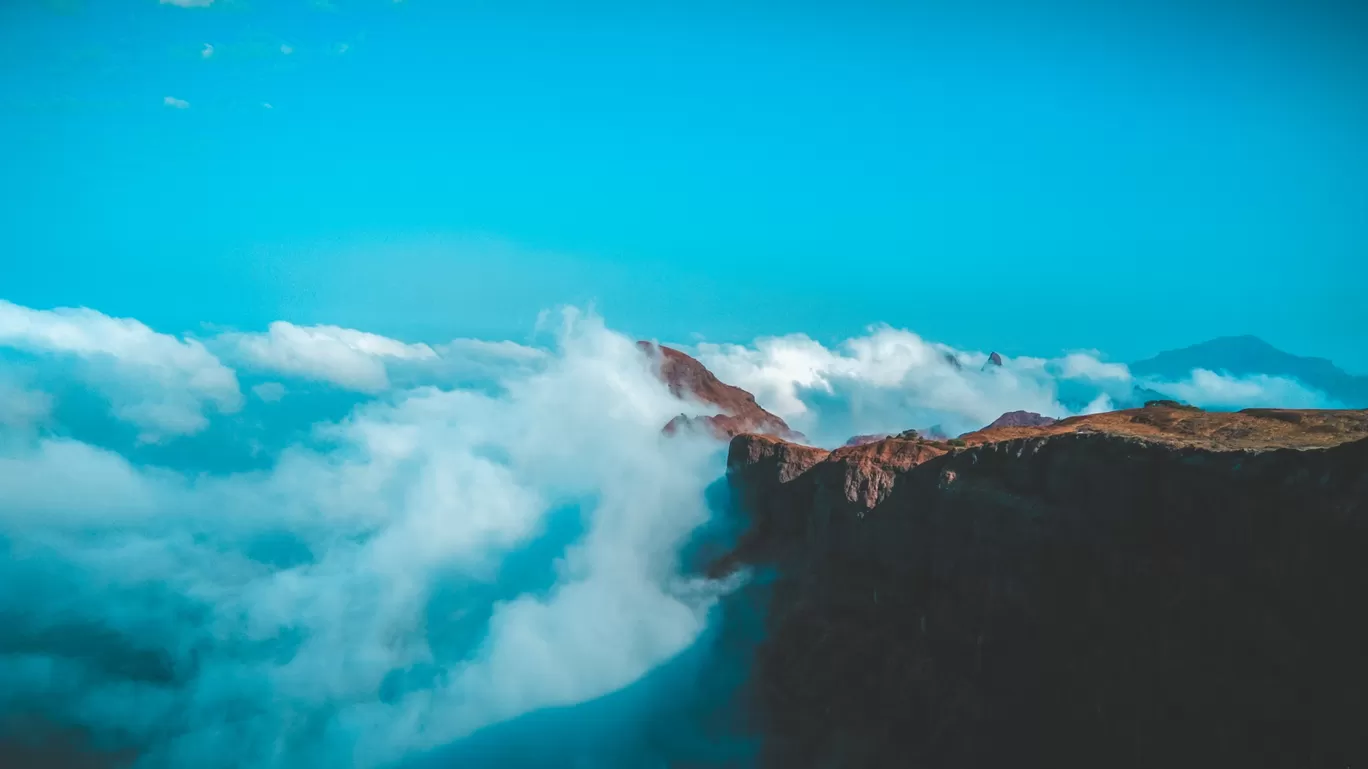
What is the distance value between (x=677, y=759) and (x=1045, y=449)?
6178 cm

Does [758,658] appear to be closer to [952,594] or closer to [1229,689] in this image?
[952,594]

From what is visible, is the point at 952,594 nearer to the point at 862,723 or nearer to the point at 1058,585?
the point at 1058,585

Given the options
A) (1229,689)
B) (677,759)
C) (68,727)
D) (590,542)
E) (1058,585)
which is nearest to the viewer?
(1229,689)

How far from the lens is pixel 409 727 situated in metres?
130

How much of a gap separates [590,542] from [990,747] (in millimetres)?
118513

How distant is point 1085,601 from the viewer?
75.8 meters

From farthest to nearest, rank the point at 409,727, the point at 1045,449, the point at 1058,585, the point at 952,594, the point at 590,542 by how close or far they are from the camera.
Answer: the point at 590,542, the point at 409,727, the point at 952,594, the point at 1045,449, the point at 1058,585

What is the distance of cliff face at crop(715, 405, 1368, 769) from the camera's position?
2320 inches

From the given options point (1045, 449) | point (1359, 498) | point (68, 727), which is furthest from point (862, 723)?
point (68, 727)

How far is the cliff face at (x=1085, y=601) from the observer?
58.9 m

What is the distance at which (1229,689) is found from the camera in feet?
208

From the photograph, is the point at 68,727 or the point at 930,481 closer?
the point at 930,481

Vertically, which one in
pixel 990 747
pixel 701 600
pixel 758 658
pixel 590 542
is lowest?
pixel 990 747

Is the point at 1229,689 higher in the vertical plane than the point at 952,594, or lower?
lower
